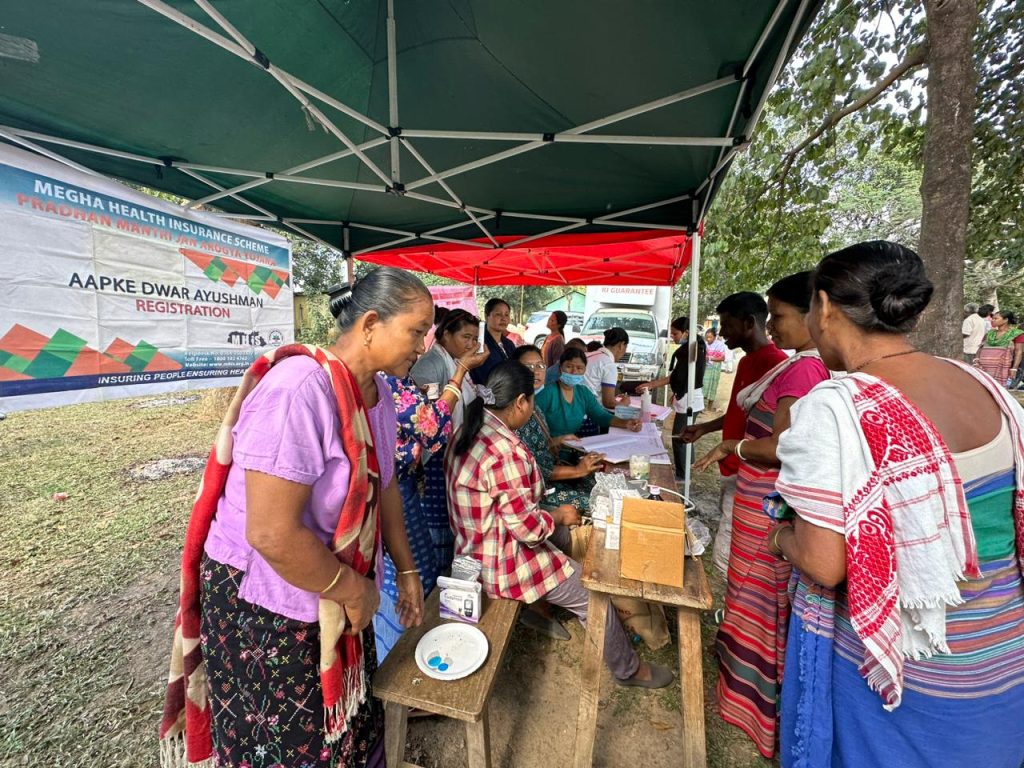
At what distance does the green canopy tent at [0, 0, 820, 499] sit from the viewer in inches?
58.9

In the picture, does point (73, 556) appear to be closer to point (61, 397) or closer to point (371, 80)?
point (61, 397)

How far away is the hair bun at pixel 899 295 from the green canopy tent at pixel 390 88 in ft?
3.43

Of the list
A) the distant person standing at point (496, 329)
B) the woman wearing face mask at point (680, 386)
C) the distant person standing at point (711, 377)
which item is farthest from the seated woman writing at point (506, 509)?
the distant person standing at point (711, 377)

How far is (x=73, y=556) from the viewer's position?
3.15 metres

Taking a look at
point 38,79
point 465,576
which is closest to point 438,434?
point 465,576

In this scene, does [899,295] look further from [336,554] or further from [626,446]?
[626,446]

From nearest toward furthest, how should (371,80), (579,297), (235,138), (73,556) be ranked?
(371,80)
(235,138)
(73,556)
(579,297)

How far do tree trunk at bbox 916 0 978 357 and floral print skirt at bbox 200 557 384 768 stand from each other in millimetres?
4380

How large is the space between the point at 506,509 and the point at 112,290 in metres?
2.22

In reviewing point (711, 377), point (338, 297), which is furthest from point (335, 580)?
point (711, 377)

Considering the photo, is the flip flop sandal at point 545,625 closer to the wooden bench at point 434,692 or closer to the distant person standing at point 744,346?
the wooden bench at point 434,692

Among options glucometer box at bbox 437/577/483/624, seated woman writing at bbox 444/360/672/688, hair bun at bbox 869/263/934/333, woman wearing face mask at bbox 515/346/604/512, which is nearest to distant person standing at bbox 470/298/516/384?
woman wearing face mask at bbox 515/346/604/512

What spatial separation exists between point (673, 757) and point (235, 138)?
12.5 ft

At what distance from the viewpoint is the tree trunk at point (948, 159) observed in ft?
9.30
